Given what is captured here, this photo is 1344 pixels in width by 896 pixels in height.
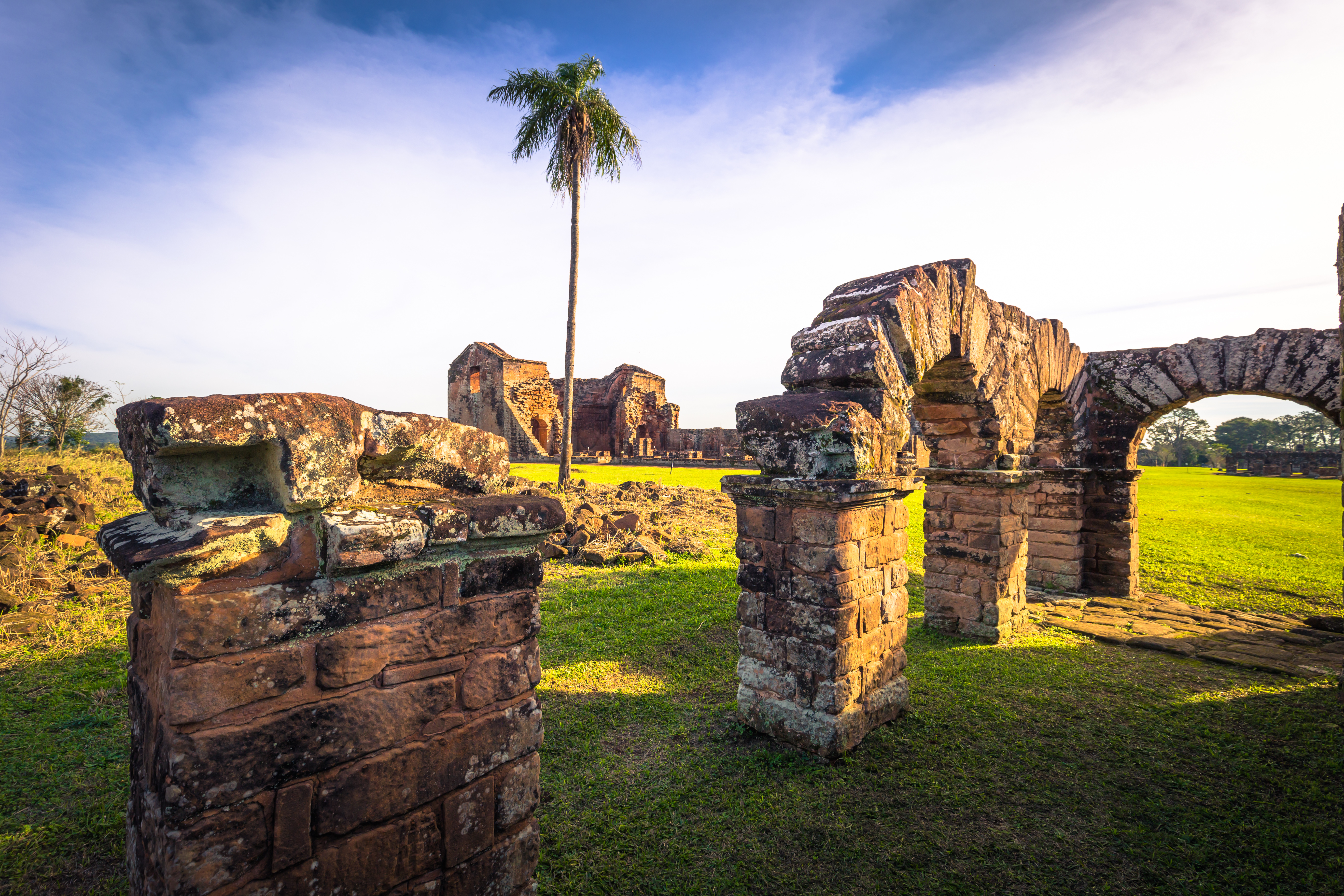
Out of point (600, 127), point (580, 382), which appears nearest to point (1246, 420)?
point (580, 382)

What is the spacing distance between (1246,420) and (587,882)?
69.1 meters

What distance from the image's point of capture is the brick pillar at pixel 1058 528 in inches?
326

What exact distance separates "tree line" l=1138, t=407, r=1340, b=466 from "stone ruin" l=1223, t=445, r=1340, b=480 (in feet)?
44.3

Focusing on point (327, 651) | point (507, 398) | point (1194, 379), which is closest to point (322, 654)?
point (327, 651)

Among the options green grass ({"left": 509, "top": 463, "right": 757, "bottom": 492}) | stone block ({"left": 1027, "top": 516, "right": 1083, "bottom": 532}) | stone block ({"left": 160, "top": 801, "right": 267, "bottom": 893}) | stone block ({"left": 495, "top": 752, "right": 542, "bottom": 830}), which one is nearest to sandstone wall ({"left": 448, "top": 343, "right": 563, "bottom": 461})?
green grass ({"left": 509, "top": 463, "right": 757, "bottom": 492})

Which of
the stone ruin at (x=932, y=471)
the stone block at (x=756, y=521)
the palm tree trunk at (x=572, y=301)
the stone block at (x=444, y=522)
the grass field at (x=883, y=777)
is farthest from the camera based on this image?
the palm tree trunk at (x=572, y=301)

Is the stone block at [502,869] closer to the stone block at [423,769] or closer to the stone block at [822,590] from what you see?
the stone block at [423,769]

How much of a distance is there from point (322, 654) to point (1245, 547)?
1485 centimetres

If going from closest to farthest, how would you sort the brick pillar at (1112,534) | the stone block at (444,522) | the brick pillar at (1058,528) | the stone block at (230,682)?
the stone block at (230,682), the stone block at (444,522), the brick pillar at (1112,534), the brick pillar at (1058,528)

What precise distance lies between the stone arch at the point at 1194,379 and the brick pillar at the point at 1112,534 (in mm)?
257

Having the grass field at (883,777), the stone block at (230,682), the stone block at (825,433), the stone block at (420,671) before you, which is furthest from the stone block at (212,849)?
the stone block at (825,433)

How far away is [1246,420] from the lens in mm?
49375

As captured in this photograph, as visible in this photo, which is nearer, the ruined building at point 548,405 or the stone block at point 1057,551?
the stone block at point 1057,551

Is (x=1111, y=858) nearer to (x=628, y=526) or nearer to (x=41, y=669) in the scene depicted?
(x=41, y=669)
